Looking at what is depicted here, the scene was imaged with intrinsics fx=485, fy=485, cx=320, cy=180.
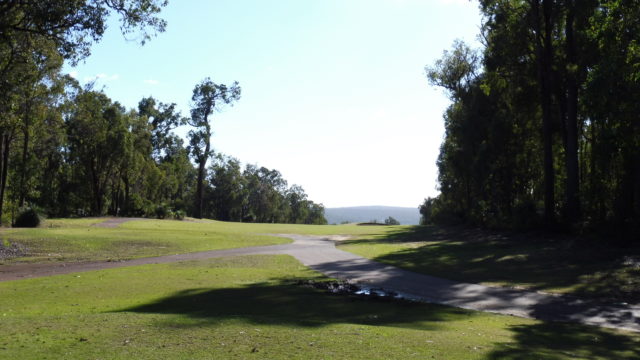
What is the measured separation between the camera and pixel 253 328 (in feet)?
26.9

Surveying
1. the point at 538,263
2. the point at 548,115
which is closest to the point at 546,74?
the point at 548,115

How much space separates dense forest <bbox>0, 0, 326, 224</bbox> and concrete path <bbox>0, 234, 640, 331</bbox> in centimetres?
1012

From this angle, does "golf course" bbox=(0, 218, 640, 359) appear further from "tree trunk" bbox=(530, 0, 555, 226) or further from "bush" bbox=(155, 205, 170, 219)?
"bush" bbox=(155, 205, 170, 219)

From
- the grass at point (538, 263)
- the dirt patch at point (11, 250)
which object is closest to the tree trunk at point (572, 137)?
the grass at point (538, 263)

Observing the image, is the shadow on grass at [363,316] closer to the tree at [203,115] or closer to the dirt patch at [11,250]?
the dirt patch at [11,250]

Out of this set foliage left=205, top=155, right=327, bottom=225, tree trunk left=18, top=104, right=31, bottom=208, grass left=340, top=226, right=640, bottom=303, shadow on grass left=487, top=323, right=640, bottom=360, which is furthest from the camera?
foliage left=205, top=155, right=327, bottom=225

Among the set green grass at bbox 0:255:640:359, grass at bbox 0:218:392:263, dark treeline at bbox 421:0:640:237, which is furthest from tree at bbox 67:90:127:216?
green grass at bbox 0:255:640:359

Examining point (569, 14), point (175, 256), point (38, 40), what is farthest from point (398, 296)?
point (569, 14)

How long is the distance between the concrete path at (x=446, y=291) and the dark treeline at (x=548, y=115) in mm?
8316

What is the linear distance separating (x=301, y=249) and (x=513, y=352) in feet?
78.3

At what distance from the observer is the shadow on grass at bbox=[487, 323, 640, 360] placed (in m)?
7.49

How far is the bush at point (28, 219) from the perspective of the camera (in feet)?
109

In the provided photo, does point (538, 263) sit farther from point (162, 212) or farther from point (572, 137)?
point (162, 212)

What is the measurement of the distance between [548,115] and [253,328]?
3054 centimetres
